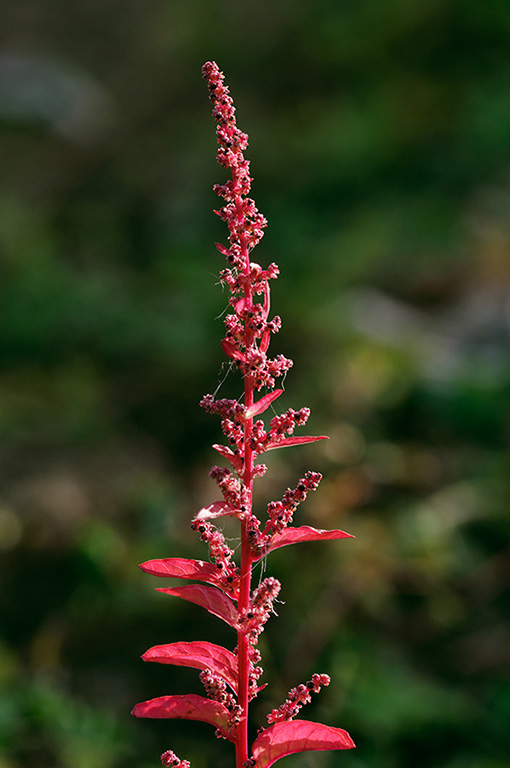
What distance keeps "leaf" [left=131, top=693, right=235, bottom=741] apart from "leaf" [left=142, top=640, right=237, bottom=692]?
30 millimetres

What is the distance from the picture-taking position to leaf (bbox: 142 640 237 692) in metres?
0.78

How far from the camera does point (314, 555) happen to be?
2.90m

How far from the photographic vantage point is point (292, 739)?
790 millimetres

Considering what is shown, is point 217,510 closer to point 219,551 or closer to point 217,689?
point 219,551

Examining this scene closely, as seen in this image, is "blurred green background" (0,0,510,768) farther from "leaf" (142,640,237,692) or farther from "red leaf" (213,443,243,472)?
"red leaf" (213,443,243,472)

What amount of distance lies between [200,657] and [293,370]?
11.5ft

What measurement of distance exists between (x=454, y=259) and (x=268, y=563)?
3.84m

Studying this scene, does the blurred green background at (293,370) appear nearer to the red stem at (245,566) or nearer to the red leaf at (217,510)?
the red stem at (245,566)

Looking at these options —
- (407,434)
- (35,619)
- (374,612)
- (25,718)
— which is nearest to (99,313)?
(407,434)

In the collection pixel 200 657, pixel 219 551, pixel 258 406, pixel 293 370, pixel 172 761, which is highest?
pixel 293 370

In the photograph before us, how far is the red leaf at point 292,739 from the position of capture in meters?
0.77

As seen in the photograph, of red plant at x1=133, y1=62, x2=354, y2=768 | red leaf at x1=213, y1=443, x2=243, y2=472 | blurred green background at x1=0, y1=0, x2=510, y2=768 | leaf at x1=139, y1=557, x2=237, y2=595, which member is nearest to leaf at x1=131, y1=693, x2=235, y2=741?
red plant at x1=133, y1=62, x2=354, y2=768

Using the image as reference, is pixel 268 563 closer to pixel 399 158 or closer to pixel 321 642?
pixel 321 642

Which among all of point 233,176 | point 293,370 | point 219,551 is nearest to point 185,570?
point 219,551
